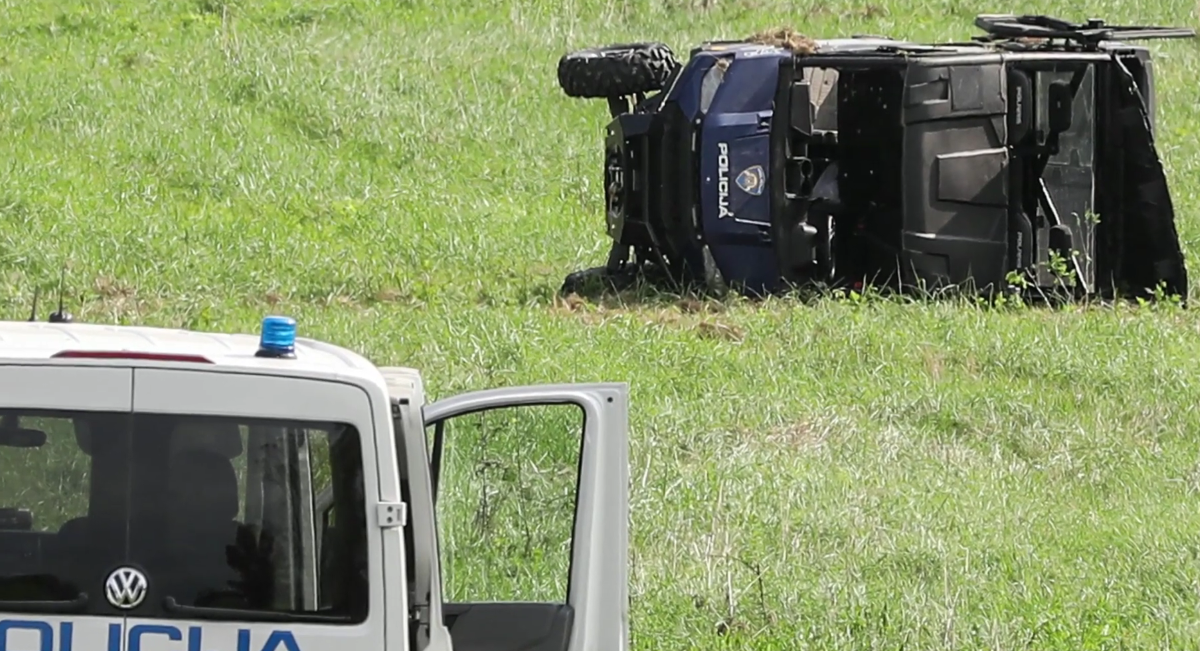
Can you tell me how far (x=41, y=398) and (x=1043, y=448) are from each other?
6.52 metres

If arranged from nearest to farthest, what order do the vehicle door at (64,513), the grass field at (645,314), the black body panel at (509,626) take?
the vehicle door at (64,513)
the black body panel at (509,626)
the grass field at (645,314)

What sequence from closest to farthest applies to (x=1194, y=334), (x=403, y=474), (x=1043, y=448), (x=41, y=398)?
(x=41, y=398) → (x=403, y=474) → (x=1043, y=448) → (x=1194, y=334)

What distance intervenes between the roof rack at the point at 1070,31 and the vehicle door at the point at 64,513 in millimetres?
10107

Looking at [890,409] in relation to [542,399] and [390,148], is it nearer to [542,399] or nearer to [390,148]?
[542,399]

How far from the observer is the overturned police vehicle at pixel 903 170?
1249cm

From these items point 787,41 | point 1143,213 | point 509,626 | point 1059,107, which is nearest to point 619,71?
point 787,41

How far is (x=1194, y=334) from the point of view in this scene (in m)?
12.3

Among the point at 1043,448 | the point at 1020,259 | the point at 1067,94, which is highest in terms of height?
the point at 1067,94

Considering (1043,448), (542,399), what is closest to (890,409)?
(1043,448)

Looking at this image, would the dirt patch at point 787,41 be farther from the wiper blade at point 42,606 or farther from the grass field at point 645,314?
the wiper blade at point 42,606

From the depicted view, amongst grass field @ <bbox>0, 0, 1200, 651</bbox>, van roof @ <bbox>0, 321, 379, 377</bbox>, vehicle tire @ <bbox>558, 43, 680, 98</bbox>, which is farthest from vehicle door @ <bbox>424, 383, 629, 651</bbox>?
vehicle tire @ <bbox>558, 43, 680, 98</bbox>

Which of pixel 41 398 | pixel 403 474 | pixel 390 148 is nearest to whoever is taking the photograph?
pixel 41 398

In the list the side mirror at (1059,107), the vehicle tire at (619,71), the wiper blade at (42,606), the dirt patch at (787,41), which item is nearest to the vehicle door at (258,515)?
the wiper blade at (42,606)

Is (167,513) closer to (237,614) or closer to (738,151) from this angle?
(237,614)
